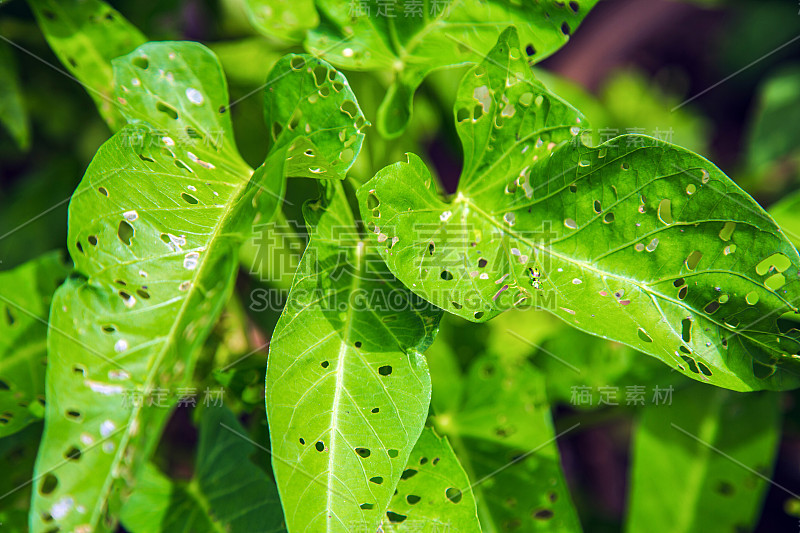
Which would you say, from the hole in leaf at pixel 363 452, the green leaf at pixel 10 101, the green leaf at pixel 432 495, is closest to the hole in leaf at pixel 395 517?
the green leaf at pixel 432 495

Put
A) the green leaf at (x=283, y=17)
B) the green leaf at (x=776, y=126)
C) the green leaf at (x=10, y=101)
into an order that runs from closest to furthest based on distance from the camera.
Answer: the green leaf at (x=283, y=17)
the green leaf at (x=10, y=101)
the green leaf at (x=776, y=126)

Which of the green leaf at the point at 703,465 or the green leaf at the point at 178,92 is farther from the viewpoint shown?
the green leaf at the point at 703,465

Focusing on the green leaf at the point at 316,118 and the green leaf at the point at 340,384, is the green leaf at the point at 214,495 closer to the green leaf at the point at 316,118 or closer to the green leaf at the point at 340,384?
the green leaf at the point at 340,384

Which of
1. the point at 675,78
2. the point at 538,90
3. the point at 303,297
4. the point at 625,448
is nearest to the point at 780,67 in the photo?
the point at 675,78

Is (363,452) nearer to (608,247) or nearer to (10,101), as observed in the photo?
(608,247)

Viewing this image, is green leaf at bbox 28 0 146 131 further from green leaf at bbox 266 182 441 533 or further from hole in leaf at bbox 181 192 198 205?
→ green leaf at bbox 266 182 441 533

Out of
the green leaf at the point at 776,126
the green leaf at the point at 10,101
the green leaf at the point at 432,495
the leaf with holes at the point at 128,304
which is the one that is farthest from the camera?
the green leaf at the point at 776,126

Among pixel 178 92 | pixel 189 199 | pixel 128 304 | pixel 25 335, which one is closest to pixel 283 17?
pixel 178 92

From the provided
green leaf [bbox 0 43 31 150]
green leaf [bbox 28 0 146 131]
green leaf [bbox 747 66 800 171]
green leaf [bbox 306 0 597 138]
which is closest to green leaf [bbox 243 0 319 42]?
green leaf [bbox 306 0 597 138]
